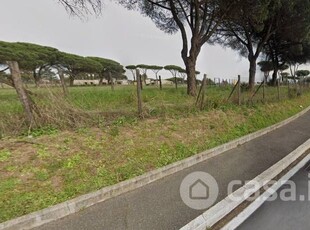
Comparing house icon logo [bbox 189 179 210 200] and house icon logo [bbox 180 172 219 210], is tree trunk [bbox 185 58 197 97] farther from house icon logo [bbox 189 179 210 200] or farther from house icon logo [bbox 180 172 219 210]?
house icon logo [bbox 189 179 210 200]

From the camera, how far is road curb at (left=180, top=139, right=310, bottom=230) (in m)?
3.08

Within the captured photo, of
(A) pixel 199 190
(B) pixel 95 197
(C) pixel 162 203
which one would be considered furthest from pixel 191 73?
(B) pixel 95 197

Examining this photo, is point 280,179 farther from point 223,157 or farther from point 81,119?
point 81,119

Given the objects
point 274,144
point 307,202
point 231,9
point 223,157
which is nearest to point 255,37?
point 231,9

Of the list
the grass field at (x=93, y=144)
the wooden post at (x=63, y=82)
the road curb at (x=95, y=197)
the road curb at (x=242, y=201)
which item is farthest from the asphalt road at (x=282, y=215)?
the wooden post at (x=63, y=82)

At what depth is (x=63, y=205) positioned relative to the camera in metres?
3.17

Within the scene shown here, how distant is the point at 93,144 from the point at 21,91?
1.80 m

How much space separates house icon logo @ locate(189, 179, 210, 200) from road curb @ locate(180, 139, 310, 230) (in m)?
0.31

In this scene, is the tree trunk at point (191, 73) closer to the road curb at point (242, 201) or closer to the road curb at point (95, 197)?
the road curb at point (95, 197)

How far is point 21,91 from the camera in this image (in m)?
4.84

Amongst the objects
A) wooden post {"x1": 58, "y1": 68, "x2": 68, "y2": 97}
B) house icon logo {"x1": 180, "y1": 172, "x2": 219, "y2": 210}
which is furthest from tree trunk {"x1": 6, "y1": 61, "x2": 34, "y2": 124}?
house icon logo {"x1": 180, "y1": 172, "x2": 219, "y2": 210}

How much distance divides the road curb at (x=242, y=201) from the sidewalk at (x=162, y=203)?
12 cm

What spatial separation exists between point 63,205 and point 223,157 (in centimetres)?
367

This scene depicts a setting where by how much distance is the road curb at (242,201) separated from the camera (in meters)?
3.08
